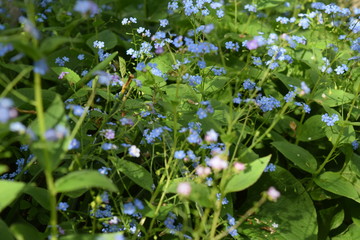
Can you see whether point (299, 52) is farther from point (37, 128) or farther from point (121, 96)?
point (37, 128)

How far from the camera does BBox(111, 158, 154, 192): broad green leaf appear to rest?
214cm

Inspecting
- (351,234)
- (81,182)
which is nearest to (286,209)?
(351,234)

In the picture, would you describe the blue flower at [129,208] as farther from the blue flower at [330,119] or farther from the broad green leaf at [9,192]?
the blue flower at [330,119]

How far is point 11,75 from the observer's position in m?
3.29

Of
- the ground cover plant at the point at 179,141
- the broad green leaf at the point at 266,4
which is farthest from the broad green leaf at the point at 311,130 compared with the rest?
the broad green leaf at the point at 266,4

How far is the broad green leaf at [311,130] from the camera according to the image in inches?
119

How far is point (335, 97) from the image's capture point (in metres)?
3.12

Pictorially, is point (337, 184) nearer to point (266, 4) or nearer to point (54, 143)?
point (266, 4)

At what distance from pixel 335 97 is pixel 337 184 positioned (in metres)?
0.61

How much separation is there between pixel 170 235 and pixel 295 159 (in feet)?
2.98

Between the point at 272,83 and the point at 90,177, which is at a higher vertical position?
the point at 90,177

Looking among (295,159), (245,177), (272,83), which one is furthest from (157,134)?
(272,83)

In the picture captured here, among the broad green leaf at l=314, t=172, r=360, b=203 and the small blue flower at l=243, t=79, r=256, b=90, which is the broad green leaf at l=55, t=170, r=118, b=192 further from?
the broad green leaf at l=314, t=172, r=360, b=203

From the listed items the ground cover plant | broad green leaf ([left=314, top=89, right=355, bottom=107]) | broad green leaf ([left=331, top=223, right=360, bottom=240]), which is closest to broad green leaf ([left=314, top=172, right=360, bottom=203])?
the ground cover plant
